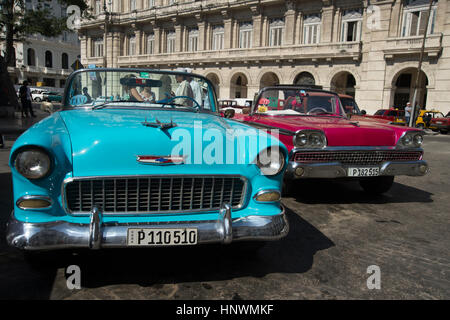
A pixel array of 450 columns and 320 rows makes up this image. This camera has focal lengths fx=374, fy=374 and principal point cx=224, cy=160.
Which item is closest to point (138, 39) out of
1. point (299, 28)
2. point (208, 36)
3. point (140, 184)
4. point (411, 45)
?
point (208, 36)

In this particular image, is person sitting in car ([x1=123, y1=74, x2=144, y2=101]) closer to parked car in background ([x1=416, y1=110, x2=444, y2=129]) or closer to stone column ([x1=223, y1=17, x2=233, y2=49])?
parked car in background ([x1=416, y1=110, x2=444, y2=129])

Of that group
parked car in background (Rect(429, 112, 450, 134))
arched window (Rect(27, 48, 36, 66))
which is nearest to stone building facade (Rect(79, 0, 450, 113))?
parked car in background (Rect(429, 112, 450, 134))

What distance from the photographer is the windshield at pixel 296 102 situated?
6.43 metres

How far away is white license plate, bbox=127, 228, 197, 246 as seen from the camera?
8.18 feet

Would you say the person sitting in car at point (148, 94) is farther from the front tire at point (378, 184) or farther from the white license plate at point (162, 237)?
the front tire at point (378, 184)

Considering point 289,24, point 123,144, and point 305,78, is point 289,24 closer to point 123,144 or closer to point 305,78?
point 305,78

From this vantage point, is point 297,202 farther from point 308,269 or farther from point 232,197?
point 232,197

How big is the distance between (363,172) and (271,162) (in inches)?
103

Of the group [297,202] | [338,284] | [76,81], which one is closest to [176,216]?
[338,284]

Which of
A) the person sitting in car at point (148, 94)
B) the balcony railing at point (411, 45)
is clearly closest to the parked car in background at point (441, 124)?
the balcony railing at point (411, 45)

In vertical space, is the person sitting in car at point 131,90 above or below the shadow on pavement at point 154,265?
above

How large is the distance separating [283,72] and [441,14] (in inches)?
426

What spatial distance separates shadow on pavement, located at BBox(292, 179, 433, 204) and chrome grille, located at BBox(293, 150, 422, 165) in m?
0.42

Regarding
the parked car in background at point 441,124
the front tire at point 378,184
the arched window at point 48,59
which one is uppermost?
the arched window at point 48,59
